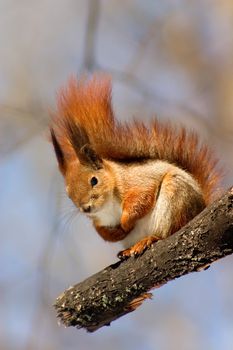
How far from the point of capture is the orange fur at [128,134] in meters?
1.87

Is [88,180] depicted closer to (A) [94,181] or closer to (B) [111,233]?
(A) [94,181]

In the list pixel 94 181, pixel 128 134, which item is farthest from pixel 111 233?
pixel 128 134

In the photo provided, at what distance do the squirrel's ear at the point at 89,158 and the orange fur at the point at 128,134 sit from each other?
0.07 ft

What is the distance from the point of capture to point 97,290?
176 cm

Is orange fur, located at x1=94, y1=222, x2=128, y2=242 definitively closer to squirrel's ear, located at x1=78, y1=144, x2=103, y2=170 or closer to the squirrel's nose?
the squirrel's nose

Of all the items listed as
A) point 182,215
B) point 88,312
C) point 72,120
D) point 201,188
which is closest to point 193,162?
point 201,188

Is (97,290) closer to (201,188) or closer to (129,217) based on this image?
(129,217)

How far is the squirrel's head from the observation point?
190cm

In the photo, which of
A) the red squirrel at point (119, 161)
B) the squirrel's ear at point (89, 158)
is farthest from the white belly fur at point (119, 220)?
the squirrel's ear at point (89, 158)

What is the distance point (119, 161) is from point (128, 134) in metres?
0.10

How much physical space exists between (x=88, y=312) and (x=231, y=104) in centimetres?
183

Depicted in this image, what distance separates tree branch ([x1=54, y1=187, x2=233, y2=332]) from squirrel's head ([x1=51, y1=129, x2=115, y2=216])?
8.1 inches

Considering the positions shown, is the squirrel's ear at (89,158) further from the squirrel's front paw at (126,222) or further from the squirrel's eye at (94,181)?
the squirrel's front paw at (126,222)

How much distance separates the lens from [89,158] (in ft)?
6.31
